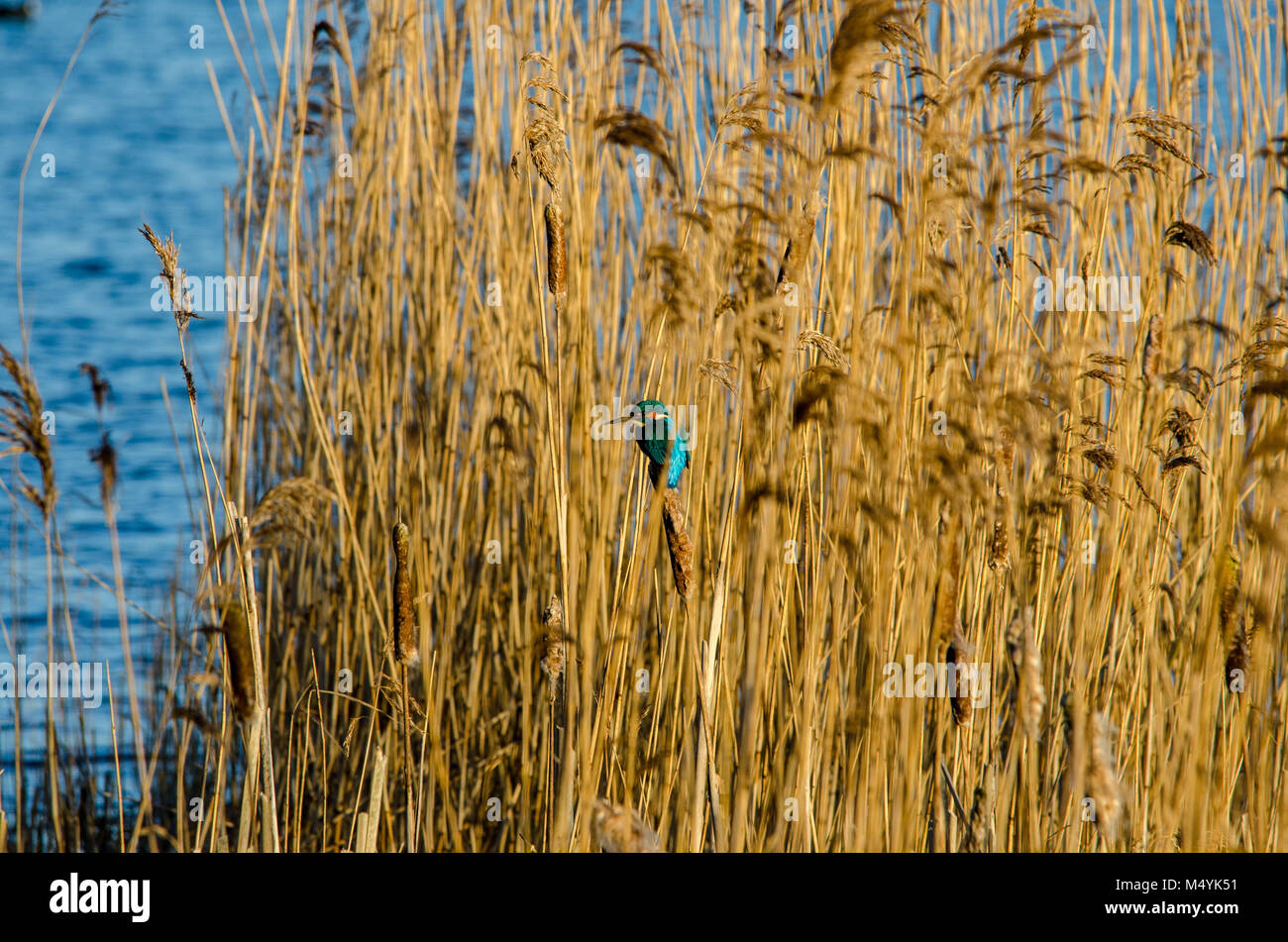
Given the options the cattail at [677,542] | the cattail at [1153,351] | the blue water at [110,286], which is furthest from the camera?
the blue water at [110,286]

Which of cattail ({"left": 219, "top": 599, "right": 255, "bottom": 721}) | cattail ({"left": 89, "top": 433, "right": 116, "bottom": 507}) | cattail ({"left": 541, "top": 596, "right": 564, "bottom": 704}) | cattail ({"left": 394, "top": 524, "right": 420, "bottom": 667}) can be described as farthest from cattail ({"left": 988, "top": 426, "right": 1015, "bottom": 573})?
cattail ({"left": 89, "top": 433, "right": 116, "bottom": 507})

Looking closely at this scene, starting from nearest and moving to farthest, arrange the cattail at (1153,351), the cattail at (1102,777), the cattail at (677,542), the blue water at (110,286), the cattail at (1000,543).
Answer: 1. the cattail at (1102,777)
2. the cattail at (677,542)
3. the cattail at (1000,543)
4. the cattail at (1153,351)
5. the blue water at (110,286)

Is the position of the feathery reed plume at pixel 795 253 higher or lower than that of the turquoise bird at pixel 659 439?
higher

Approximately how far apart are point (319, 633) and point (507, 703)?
38 centimetres

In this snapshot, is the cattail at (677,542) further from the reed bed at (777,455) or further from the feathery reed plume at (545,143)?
the feathery reed plume at (545,143)

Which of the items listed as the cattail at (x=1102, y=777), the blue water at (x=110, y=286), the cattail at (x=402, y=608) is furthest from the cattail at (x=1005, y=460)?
the blue water at (x=110, y=286)

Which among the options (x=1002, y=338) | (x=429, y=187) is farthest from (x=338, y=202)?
(x=1002, y=338)

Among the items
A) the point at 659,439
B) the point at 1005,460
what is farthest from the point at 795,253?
the point at 1005,460

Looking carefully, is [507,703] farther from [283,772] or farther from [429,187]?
[429,187]

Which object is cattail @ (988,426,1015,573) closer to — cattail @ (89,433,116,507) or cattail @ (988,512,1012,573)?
cattail @ (988,512,1012,573)

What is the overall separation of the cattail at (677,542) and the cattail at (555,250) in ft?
0.80

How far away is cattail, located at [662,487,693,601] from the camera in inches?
44.1

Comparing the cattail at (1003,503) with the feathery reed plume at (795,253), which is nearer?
the feathery reed plume at (795,253)

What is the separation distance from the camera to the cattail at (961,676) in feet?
3.76
